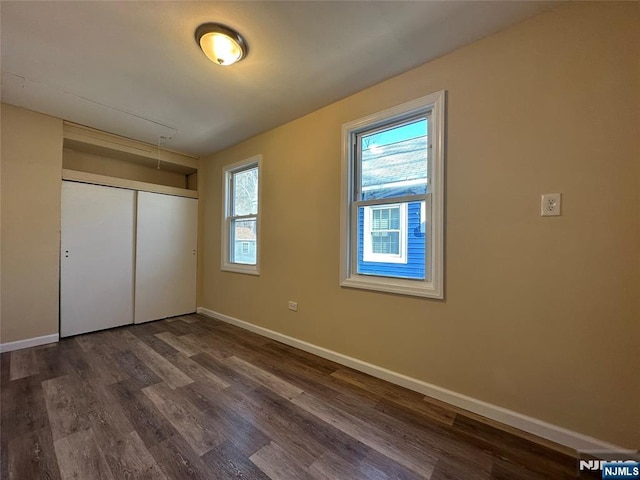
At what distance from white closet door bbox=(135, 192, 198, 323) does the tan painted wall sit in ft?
2.43

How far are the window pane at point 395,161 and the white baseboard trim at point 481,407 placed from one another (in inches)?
59.4

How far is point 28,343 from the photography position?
2701 millimetres

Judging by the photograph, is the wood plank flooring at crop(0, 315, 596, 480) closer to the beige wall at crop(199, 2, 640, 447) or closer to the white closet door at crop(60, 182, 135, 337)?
the beige wall at crop(199, 2, 640, 447)

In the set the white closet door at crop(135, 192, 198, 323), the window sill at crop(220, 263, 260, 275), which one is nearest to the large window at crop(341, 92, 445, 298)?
the window sill at crop(220, 263, 260, 275)

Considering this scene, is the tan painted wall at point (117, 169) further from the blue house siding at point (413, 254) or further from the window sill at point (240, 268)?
the blue house siding at point (413, 254)

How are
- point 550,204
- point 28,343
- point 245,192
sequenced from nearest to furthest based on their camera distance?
point 550,204 → point 28,343 → point 245,192

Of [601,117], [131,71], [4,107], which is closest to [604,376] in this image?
[601,117]

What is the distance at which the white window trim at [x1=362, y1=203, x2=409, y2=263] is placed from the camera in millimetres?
2156

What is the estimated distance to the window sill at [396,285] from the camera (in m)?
1.92

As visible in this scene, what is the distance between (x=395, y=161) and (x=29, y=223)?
152 inches

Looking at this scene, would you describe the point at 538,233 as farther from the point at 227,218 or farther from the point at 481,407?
the point at 227,218

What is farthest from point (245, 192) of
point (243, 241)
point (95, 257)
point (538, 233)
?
point (538, 233)

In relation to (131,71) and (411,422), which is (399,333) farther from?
(131,71)
